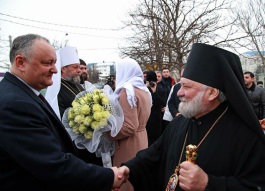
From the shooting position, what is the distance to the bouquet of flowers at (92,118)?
126 inches

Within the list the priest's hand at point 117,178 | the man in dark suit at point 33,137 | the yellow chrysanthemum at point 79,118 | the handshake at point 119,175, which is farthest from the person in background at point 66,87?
the man in dark suit at point 33,137

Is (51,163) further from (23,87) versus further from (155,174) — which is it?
(155,174)

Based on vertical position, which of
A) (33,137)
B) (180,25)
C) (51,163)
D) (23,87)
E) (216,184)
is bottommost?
(216,184)

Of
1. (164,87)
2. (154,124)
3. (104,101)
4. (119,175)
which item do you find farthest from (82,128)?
(164,87)

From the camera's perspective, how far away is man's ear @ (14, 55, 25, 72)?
209 cm

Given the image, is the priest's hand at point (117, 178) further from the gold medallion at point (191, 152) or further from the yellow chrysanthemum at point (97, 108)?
the yellow chrysanthemum at point (97, 108)

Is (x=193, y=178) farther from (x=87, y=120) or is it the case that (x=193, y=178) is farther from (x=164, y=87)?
(x=164, y=87)

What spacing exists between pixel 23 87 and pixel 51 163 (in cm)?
61

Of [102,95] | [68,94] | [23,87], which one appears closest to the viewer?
[23,87]

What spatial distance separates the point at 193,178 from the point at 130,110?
6.13 feet

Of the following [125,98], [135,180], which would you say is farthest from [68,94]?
[135,180]

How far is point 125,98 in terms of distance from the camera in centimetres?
376

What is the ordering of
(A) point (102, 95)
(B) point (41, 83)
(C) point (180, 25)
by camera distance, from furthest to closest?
1. (C) point (180, 25)
2. (A) point (102, 95)
3. (B) point (41, 83)

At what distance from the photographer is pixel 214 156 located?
86.7 inches
